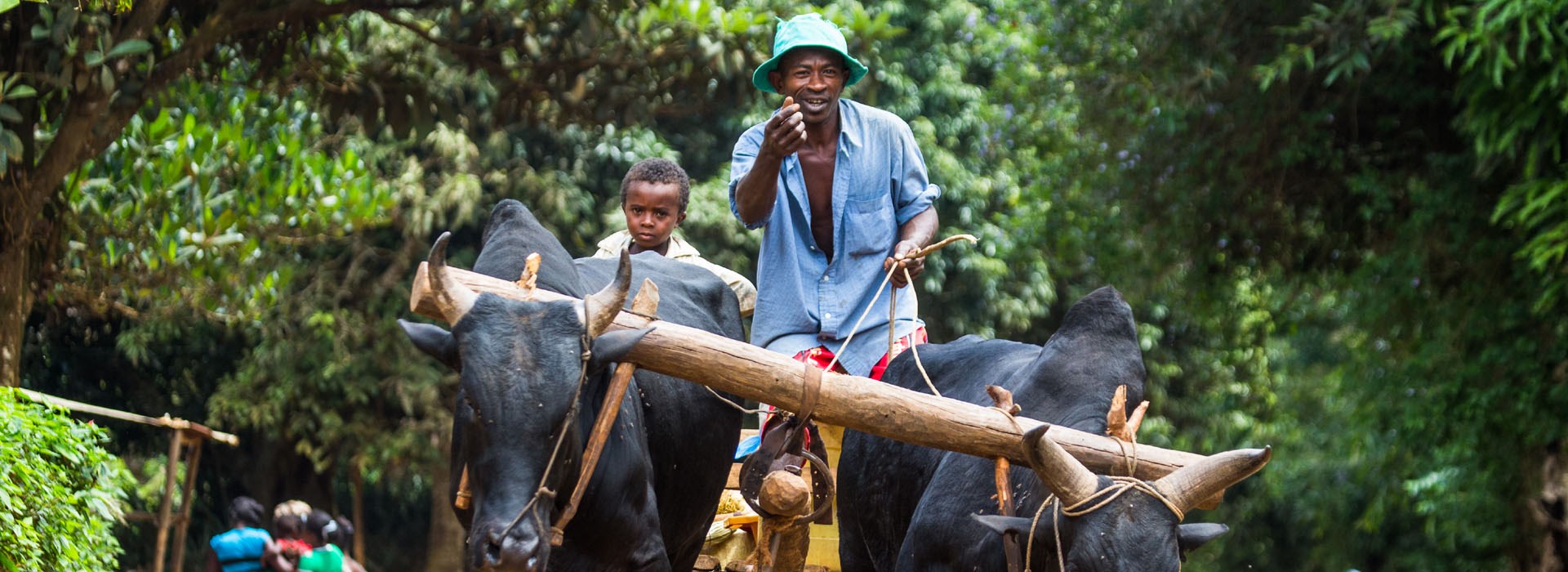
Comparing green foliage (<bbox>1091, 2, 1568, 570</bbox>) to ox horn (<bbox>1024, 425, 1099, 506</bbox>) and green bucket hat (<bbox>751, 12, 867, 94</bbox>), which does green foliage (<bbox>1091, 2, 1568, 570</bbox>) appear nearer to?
green bucket hat (<bbox>751, 12, 867, 94</bbox>)

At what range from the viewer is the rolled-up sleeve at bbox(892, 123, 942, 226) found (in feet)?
20.3

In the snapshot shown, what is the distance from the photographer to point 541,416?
4.09 meters

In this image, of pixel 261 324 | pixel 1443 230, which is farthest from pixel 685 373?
pixel 261 324

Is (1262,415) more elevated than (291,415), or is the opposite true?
(291,415)

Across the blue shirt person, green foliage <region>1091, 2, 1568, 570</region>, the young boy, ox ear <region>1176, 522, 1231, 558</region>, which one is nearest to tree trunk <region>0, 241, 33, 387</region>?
the blue shirt person

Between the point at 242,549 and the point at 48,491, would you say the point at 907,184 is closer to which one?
the point at 48,491

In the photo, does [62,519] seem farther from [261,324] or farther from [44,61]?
[261,324]

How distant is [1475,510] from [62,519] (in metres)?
11.6

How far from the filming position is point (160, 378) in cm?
1650

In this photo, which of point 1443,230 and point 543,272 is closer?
point 543,272

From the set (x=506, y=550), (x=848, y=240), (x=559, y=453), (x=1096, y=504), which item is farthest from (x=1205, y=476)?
(x=848, y=240)

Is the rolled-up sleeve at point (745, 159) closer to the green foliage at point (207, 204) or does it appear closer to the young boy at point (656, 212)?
the young boy at point (656, 212)

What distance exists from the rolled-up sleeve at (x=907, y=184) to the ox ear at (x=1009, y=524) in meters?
1.96

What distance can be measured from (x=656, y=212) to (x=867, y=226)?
1.17 meters
